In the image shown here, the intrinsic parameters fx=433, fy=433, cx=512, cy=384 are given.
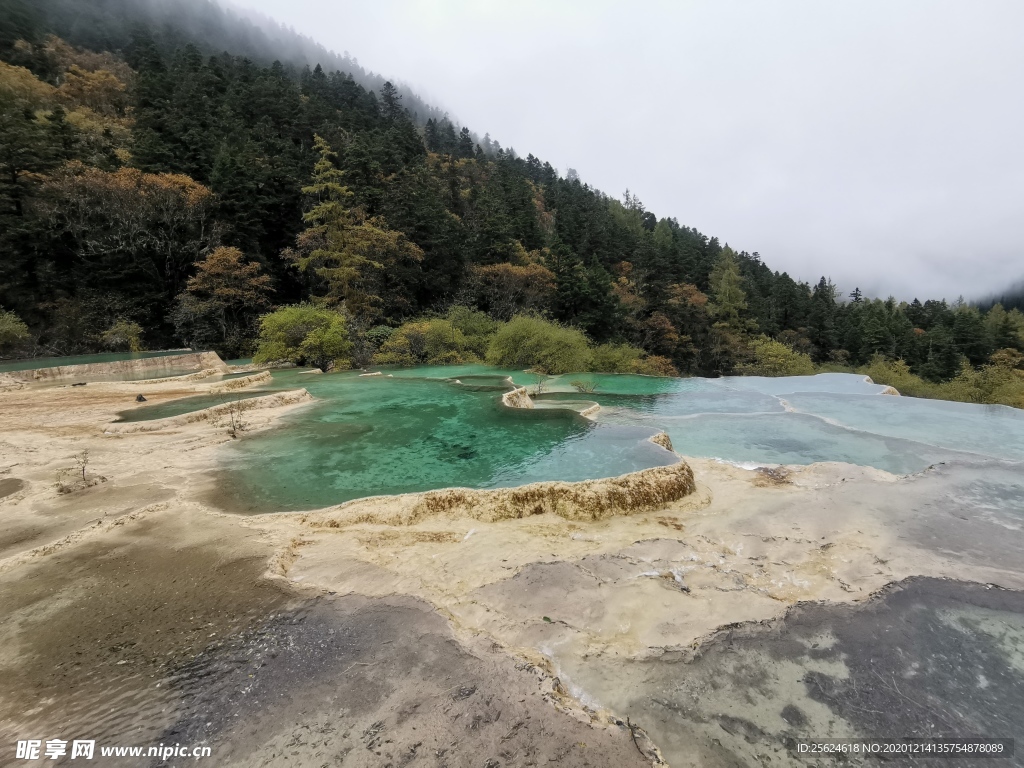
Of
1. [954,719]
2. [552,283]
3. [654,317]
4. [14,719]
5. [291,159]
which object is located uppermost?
[291,159]

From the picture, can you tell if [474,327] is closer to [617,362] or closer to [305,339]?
[617,362]

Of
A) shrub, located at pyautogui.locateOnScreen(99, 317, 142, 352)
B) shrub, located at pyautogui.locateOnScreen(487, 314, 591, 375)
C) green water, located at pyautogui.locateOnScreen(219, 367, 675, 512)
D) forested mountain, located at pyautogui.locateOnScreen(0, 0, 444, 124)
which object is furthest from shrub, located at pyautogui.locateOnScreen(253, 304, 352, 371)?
forested mountain, located at pyautogui.locateOnScreen(0, 0, 444, 124)

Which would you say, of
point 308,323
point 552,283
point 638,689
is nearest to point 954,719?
point 638,689

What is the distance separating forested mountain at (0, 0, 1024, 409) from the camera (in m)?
22.2

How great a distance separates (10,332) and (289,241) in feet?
49.7

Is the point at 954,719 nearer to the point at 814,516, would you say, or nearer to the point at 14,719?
the point at 814,516

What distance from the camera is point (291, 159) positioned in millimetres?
31375

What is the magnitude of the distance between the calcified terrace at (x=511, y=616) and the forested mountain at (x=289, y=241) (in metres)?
17.0

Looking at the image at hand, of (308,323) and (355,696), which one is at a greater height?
(308,323)

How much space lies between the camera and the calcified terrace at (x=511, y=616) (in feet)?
8.55

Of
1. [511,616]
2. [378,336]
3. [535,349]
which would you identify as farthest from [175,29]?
[511,616]

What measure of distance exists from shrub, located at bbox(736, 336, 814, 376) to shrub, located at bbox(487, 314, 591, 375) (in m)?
17.6

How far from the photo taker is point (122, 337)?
2177 cm

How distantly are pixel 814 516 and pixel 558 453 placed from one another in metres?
3.86
